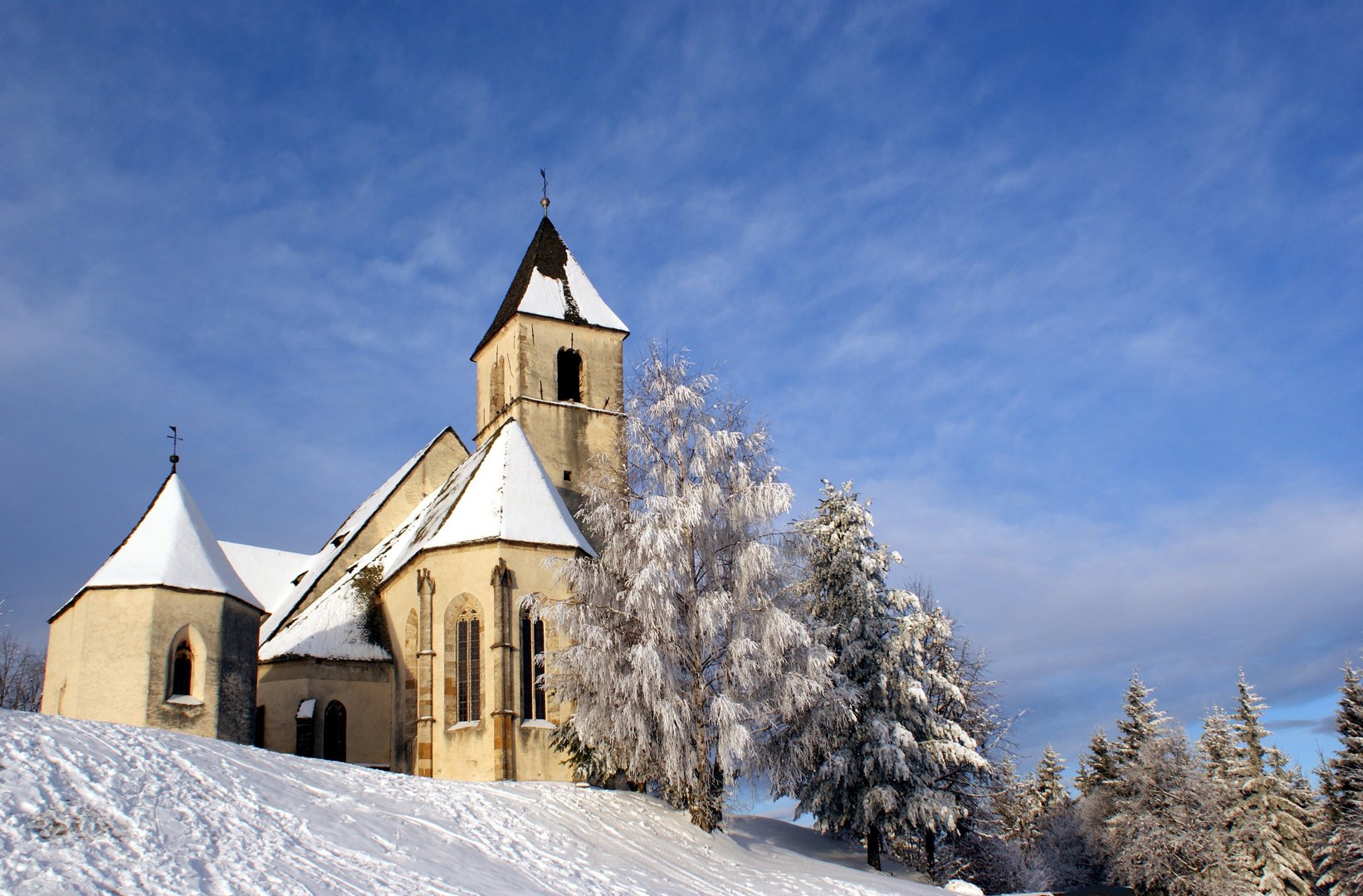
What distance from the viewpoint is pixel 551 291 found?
115 ft

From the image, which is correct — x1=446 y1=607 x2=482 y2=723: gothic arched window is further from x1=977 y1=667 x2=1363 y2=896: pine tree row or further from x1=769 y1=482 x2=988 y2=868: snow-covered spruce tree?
x1=977 y1=667 x2=1363 y2=896: pine tree row

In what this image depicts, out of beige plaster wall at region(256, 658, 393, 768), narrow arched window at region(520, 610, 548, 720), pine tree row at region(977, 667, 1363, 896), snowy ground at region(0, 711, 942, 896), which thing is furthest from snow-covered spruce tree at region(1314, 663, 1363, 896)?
beige plaster wall at region(256, 658, 393, 768)

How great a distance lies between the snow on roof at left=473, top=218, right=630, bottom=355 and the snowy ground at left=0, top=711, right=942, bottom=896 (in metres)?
17.9

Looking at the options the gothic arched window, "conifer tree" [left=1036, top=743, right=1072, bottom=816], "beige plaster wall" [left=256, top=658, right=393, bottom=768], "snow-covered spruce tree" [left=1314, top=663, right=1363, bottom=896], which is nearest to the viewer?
the gothic arched window

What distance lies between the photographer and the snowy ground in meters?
10.5

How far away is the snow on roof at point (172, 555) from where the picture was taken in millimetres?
23672

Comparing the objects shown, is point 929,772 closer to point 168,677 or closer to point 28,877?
point 168,677

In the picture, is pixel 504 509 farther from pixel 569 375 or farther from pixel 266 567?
pixel 266 567

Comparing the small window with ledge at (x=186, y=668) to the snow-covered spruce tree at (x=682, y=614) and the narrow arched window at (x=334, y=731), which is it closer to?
the narrow arched window at (x=334, y=731)

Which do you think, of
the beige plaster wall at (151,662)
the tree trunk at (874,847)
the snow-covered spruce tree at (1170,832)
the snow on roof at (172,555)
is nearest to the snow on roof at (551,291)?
the snow on roof at (172,555)

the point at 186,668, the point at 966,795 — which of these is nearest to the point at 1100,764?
the point at 966,795

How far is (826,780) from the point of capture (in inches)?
1033

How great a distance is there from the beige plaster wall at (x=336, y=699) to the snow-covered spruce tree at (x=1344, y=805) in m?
27.8

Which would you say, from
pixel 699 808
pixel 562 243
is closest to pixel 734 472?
pixel 699 808
